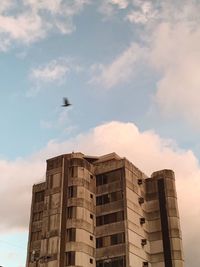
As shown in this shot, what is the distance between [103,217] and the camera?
305 ft

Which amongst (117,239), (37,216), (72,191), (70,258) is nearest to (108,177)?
(72,191)

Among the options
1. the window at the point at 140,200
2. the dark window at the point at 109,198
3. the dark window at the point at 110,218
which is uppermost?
the window at the point at 140,200

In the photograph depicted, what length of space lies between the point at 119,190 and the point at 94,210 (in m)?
7.27

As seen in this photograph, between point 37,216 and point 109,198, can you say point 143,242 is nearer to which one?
point 109,198

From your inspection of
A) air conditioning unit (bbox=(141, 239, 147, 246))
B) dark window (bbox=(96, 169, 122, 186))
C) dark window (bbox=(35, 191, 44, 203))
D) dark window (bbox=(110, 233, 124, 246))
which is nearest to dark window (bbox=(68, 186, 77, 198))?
dark window (bbox=(96, 169, 122, 186))

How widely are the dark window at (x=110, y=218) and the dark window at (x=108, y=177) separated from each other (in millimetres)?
8052

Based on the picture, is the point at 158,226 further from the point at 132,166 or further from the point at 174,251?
the point at 132,166


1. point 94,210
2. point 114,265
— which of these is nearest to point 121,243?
point 114,265

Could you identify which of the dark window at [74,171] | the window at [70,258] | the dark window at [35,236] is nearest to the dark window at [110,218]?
the window at [70,258]

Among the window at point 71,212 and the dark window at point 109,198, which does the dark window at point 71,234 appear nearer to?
the window at point 71,212

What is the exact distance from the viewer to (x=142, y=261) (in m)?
90.2

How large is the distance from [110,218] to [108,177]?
998cm

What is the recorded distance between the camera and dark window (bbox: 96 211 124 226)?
90750 mm

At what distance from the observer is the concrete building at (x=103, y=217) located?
8706 cm
